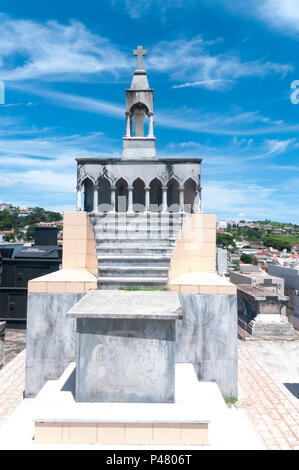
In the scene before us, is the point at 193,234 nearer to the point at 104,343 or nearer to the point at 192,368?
the point at 192,368

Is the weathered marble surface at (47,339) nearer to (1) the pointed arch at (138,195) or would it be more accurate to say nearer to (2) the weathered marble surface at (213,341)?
(2) the weathered marble surface at (213,341)

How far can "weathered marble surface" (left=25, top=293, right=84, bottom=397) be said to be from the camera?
12.5 metres

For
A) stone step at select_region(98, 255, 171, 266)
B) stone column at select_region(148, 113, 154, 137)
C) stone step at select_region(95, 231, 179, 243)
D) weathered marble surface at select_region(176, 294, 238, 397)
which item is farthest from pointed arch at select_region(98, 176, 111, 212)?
weathered marble surface at select_region(176, 294, 238, 397)

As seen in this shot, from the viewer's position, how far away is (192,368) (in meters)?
11.7

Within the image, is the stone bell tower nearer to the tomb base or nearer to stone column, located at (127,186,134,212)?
stone column, located at (127,186,134,212)

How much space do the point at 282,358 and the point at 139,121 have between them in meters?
18.9

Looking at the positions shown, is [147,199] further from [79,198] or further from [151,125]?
[151,125]

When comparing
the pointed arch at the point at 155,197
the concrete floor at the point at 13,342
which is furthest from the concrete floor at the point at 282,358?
the concrete floor at the point at 13,342

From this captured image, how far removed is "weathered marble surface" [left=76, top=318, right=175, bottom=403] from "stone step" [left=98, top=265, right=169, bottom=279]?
4.23 meters

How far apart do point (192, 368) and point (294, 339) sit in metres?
15.6

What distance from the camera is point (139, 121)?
22.3 metres

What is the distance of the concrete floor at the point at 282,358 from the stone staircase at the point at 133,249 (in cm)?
877

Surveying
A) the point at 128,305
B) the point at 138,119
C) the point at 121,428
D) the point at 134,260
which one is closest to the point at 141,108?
the point at 138,119
